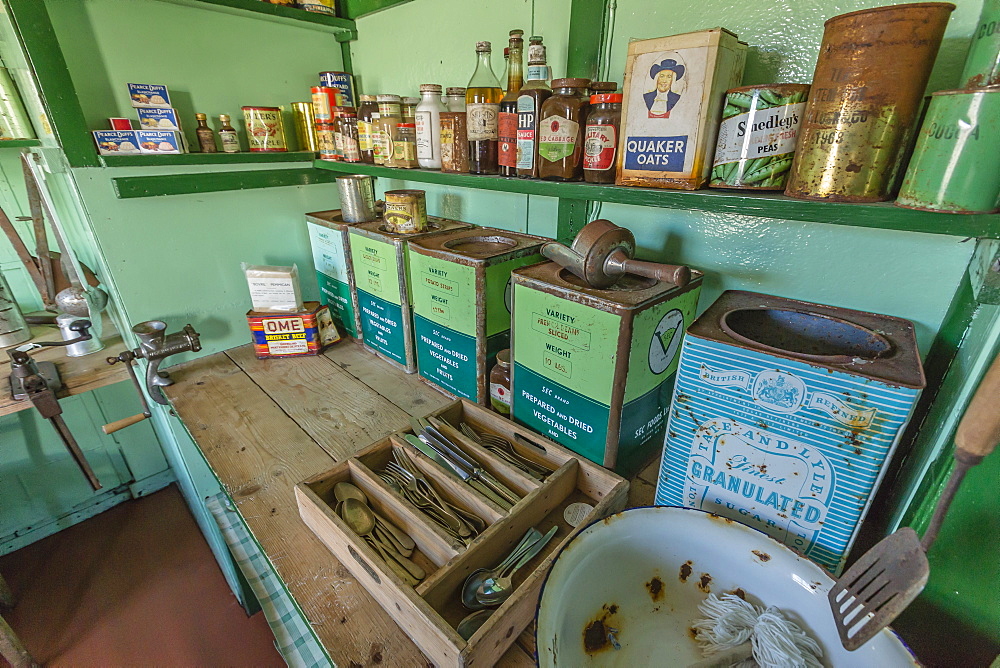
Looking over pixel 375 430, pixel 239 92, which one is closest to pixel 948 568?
pixel 375 430

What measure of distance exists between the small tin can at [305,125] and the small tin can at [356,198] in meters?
0.30

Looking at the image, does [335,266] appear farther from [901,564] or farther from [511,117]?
[901,564]

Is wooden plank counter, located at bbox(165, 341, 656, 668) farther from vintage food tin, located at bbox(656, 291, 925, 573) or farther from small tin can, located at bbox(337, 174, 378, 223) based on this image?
small tin can, located at bbox(337, 174, 378, 223)

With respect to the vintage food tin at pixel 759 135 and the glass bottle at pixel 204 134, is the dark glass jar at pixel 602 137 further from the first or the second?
the glass bottle at pixel 204 134

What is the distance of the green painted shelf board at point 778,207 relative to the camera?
497mm

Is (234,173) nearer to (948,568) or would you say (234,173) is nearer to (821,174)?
(821,174)

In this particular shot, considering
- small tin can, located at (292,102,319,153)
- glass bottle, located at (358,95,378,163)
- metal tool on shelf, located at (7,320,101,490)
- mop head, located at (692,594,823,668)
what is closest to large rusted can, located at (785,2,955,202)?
mop head, located at (692,594,823,668)

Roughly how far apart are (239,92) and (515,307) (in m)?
1.18

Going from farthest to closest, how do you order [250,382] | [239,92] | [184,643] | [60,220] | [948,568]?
[184,643], [60,220], [239,92], [250,382], [948,568]

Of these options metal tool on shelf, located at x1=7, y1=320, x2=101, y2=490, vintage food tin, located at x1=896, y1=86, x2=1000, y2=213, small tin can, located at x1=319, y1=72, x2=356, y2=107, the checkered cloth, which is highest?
small tin can, located at x1=319, y1=72, x2=356, y2=107

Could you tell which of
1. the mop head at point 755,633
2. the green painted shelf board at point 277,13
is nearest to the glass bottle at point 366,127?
the green painted shelf board at point 277,13

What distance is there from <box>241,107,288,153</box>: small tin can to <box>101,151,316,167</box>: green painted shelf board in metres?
0.03

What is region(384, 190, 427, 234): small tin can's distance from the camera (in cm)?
116

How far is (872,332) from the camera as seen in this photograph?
66 centimetres
